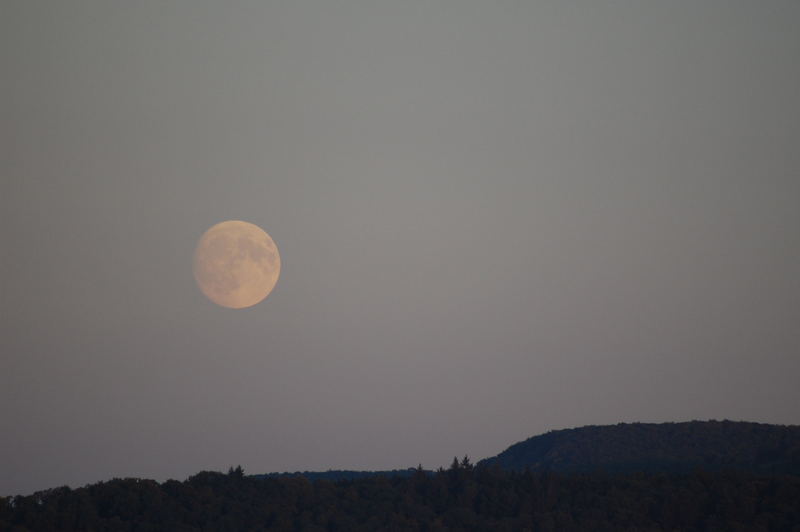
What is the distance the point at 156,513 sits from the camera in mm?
101375

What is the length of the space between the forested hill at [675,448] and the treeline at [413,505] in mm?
19309

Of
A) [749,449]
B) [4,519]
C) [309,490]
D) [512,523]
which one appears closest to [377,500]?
[309,490]

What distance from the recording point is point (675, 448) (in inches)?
5910

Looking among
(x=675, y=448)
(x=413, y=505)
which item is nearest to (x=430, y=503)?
(x=413, y=505)

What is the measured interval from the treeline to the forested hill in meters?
19.3

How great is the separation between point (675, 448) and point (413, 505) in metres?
59.5

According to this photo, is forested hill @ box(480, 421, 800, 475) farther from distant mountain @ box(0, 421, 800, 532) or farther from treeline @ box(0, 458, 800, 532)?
treeline @ box(0, 458, 800, 532)

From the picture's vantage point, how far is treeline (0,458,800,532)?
330ft

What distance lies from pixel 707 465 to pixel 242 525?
72858 millimetres

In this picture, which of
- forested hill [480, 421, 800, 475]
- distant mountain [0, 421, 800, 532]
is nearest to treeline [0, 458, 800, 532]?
distant mountain [0, 421, 800, 532]

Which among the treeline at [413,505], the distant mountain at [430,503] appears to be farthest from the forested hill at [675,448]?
the treeline at [413,505]

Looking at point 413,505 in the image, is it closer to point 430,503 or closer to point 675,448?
point 430,503

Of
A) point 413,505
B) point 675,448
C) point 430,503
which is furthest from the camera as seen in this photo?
point 675,448

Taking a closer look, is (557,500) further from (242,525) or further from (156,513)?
(156,513)
